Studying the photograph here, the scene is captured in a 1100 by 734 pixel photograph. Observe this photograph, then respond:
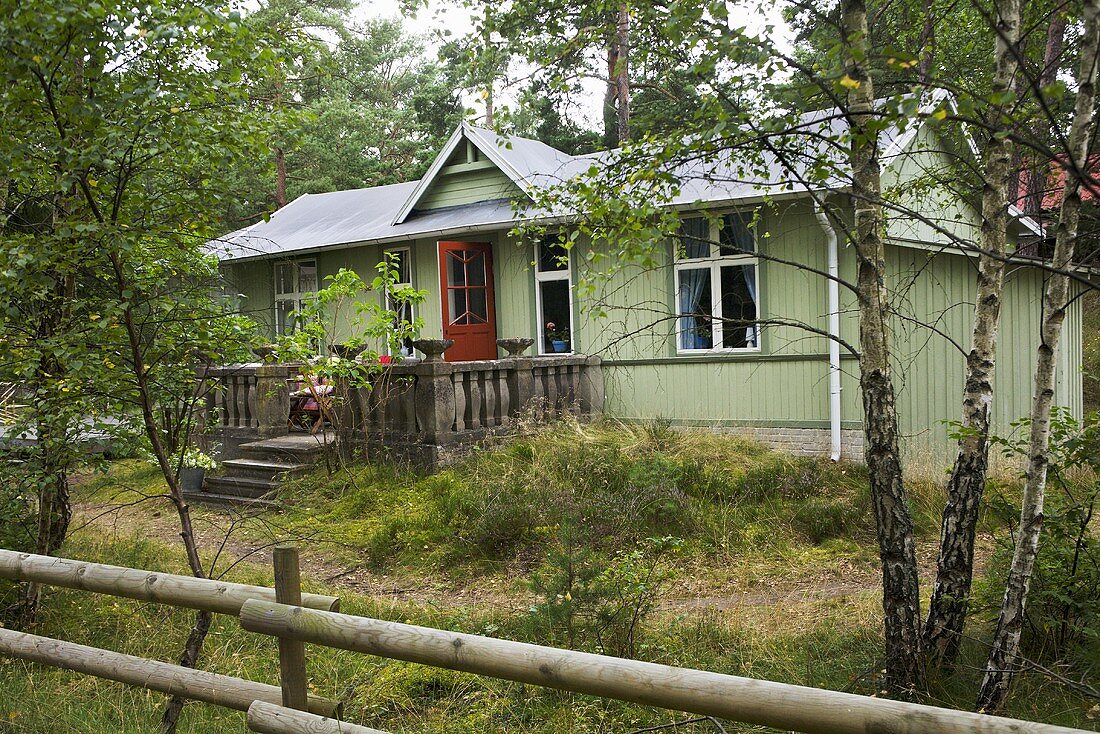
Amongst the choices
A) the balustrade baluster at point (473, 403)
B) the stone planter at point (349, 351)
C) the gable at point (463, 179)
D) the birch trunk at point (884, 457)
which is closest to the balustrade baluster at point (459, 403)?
the balustrade baluster at point (473, 403)

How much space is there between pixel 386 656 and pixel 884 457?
8.87ft

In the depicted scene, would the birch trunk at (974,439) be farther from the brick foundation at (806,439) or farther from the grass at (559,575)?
the brick foundation at (806,439)

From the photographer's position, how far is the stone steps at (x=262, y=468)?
1120 centimetres

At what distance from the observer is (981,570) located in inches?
267

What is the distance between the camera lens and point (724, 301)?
12008 millimetres

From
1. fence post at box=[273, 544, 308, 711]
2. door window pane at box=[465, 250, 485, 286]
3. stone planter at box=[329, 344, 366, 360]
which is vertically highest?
door window pane at box=[465, 250, 485, 286]

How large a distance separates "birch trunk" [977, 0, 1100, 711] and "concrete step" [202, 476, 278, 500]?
8.81 metres

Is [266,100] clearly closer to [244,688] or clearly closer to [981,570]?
[244,688]

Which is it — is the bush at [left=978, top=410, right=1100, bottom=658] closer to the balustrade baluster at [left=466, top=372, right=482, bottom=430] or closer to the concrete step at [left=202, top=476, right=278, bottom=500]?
the balustrade baluster at [left=466, top=372, right=482, bottom=430]

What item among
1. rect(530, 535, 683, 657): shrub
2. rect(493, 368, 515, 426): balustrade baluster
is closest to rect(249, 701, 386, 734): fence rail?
rect(530, 535, 683, 657): shrub

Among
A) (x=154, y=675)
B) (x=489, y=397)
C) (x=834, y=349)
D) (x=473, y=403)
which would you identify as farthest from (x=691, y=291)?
(x=154, y=675)

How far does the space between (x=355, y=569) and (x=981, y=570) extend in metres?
5.37

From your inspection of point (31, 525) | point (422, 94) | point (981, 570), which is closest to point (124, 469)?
point (31, 525)

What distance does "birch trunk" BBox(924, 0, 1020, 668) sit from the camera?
4.45 metres
